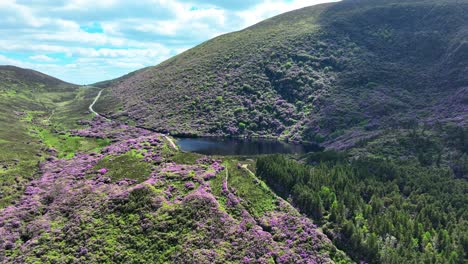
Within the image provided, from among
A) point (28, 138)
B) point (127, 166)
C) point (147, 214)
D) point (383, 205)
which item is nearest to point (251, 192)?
point (147, 214)

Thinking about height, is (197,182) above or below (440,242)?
above

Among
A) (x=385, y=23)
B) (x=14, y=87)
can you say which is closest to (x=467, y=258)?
(x=385, y=23)

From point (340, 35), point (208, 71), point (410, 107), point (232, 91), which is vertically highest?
point (340, 35)

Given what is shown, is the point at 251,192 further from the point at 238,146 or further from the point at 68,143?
the point at 68,143

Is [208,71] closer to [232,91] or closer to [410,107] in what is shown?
[232,91]

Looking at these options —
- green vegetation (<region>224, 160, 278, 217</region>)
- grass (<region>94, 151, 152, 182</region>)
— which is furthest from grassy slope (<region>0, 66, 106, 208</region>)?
green vegetation (<region>224, 160, 278, 217</region>)

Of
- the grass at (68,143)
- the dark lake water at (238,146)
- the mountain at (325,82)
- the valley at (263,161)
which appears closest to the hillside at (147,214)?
the valley at (263,161)

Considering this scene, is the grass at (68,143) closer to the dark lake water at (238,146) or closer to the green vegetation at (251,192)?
the dark lake water at (238,146)
